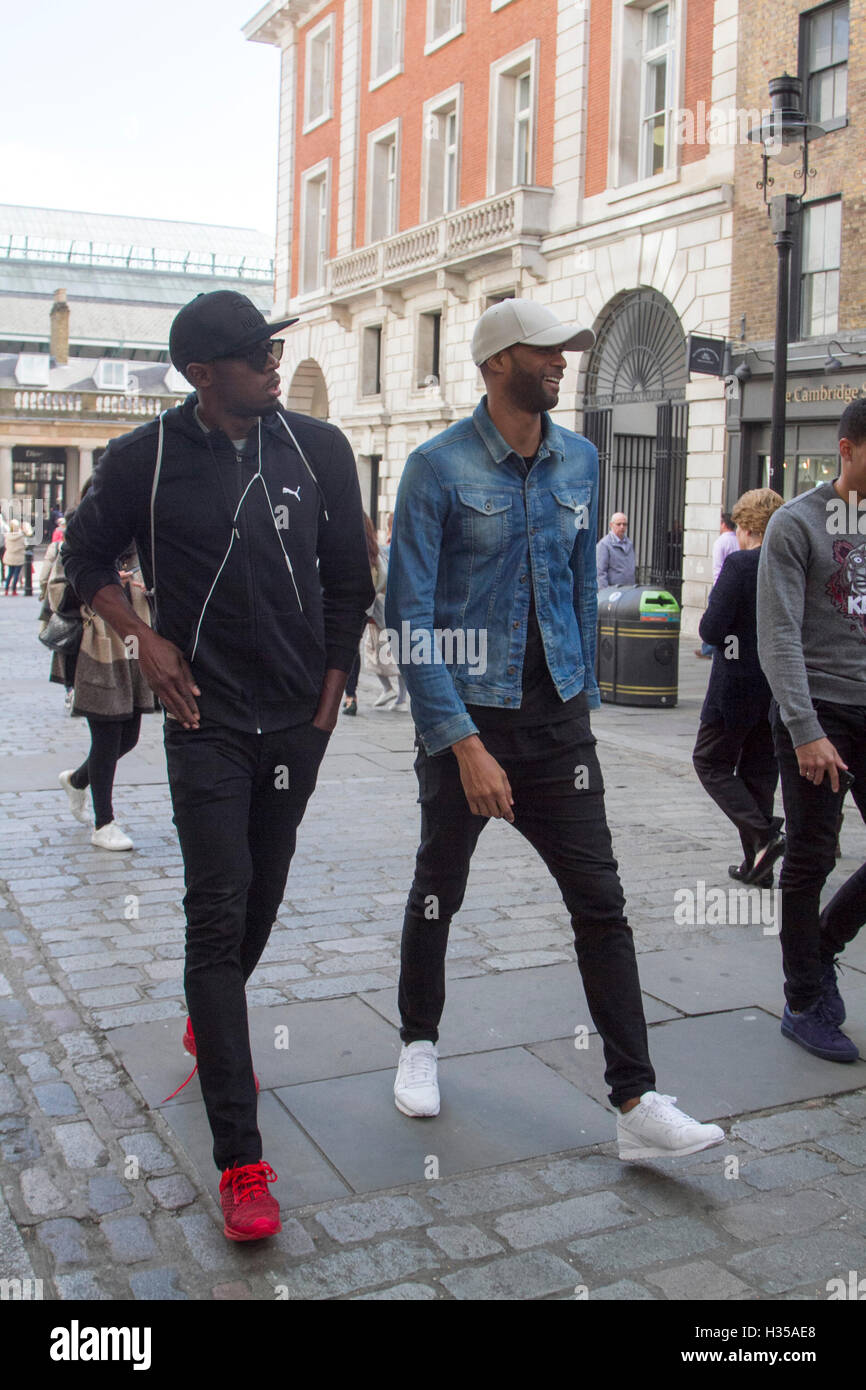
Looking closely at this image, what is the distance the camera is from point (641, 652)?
12.6 metres

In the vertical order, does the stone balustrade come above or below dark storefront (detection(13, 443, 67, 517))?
above

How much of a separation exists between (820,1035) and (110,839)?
12.1 feet

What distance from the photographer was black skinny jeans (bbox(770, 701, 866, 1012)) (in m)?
3.95

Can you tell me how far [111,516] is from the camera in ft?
10.2

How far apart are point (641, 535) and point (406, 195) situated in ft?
38.5

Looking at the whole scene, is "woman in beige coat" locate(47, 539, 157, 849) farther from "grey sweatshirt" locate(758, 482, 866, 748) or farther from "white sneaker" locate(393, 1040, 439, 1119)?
"grey sweatshirt" locate(758, 482, 866, 748)

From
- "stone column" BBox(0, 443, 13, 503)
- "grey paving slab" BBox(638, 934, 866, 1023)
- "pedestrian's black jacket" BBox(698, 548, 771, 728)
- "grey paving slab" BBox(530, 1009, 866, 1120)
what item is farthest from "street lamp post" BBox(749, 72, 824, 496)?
"stone column" BBox(0, 443, 13, 503)

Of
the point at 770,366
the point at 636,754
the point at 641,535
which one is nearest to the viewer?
the point at 636,754

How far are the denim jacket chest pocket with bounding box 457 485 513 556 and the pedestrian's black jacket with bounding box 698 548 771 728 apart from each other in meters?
3.04

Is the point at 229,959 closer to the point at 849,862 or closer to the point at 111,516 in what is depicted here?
the point at 111,516

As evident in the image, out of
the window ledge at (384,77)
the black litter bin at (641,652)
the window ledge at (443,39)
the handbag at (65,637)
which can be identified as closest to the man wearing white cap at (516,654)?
the handbag at (65,637)

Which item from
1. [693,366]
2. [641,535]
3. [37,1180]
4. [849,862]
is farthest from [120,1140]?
[641,535]

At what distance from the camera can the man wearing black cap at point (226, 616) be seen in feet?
9.71

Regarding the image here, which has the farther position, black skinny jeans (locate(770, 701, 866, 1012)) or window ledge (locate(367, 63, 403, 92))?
window ledge (locate(367, 63, 403, 92))
